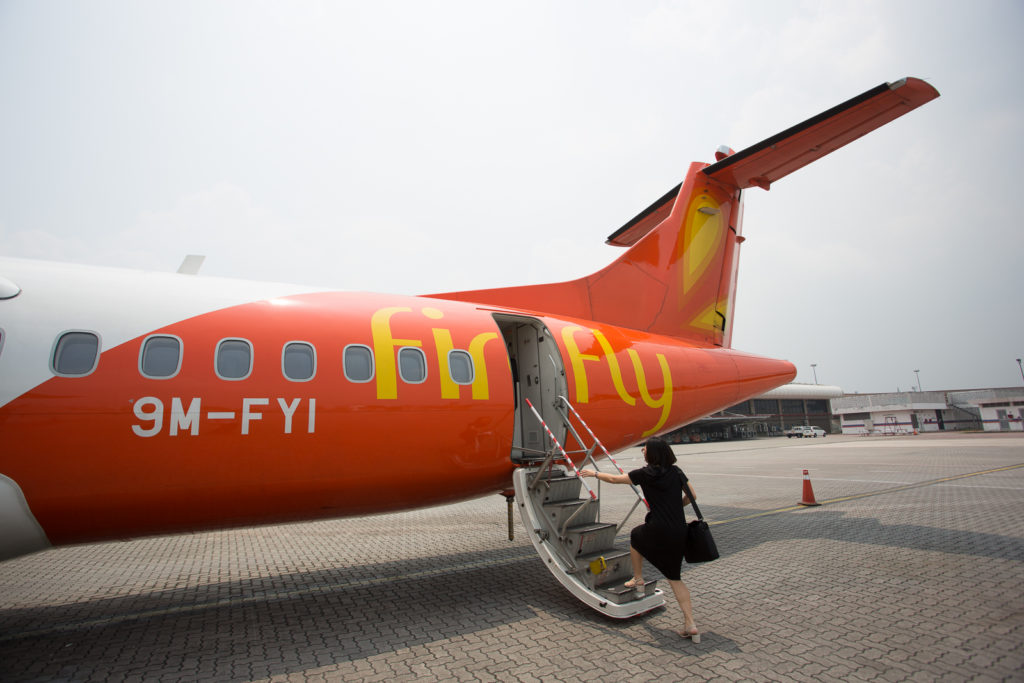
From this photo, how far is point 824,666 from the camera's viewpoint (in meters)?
4.12

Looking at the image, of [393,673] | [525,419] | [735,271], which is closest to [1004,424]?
[735,271]

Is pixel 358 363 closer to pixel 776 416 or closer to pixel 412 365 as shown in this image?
pixel 412 365

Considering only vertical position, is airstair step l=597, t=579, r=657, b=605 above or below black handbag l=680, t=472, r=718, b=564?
below

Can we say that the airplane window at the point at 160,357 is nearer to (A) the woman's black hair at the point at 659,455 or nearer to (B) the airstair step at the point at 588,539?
(B) the airstair step at the point at 588,539

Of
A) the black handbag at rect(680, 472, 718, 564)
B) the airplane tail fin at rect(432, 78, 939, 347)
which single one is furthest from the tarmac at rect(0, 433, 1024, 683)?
the airplane tail fin at rect(432, 78, 939, 347)

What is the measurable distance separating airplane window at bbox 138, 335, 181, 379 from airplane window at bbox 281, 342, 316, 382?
0.95 metres

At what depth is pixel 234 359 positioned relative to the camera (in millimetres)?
5184

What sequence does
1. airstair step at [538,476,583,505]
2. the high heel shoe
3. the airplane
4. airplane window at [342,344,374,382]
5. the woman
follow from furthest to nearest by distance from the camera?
airstair step at [538,476,583,505]
airplane window at [342,344,374,382]
the woman
the high heel shoe
the airplane

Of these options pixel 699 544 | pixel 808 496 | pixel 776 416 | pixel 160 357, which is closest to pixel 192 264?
pixel 160 357

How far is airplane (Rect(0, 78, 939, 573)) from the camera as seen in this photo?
4484 mm

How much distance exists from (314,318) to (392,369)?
3.50 ft

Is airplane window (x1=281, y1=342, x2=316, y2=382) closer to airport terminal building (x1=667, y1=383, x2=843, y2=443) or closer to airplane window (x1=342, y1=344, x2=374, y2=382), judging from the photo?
airplane window (x1=342, y1=344, x2=374, y2=382)

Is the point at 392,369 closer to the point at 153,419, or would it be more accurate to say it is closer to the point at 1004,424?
the point at 153,419

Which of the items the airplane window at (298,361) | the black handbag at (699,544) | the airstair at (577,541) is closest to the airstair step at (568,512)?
the airstair at (577,541)
